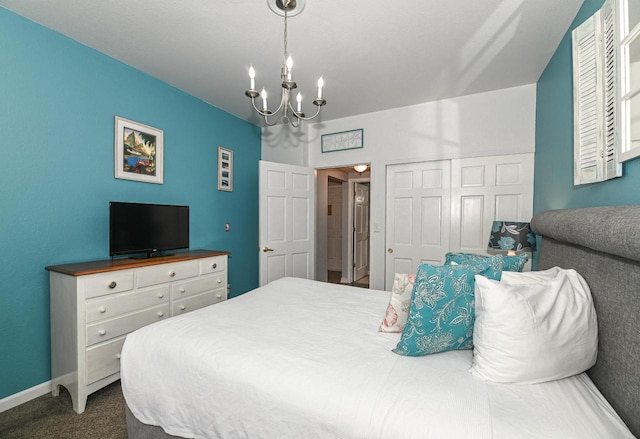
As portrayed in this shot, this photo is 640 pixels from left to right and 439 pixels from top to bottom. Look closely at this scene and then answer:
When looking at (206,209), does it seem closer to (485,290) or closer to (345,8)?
(345,8)

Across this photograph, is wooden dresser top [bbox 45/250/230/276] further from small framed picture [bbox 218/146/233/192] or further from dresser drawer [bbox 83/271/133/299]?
small framed picture [bbox 218/146/233/192]

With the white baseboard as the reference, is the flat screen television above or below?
above

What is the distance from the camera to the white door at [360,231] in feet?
18.8

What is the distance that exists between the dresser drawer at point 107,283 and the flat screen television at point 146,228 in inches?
10.4

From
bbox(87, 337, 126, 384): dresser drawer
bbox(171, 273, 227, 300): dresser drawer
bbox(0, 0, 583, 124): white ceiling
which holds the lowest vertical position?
bbox(87, 337, 126, 384): dresser drawer

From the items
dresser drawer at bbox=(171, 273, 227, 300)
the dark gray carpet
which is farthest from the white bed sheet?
dresser drawer at bbox=(171, 273, 227, 300)

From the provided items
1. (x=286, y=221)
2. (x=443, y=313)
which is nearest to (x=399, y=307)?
(x=443, y=313)

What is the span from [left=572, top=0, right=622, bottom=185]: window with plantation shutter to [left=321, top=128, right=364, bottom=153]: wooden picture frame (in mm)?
2256

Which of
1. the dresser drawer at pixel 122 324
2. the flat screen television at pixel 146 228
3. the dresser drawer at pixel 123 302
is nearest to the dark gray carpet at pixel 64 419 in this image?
the dresser drawer at pixel 122 324

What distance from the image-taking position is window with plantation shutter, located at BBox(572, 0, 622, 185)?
1.31 metres

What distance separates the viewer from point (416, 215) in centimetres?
342

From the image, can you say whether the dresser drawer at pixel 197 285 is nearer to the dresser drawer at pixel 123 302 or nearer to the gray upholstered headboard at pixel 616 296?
the dresser drawer at pixel 123 302

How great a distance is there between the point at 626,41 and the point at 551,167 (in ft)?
4.34

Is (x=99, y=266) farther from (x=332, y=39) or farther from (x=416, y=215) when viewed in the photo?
(x=416, y=215)
